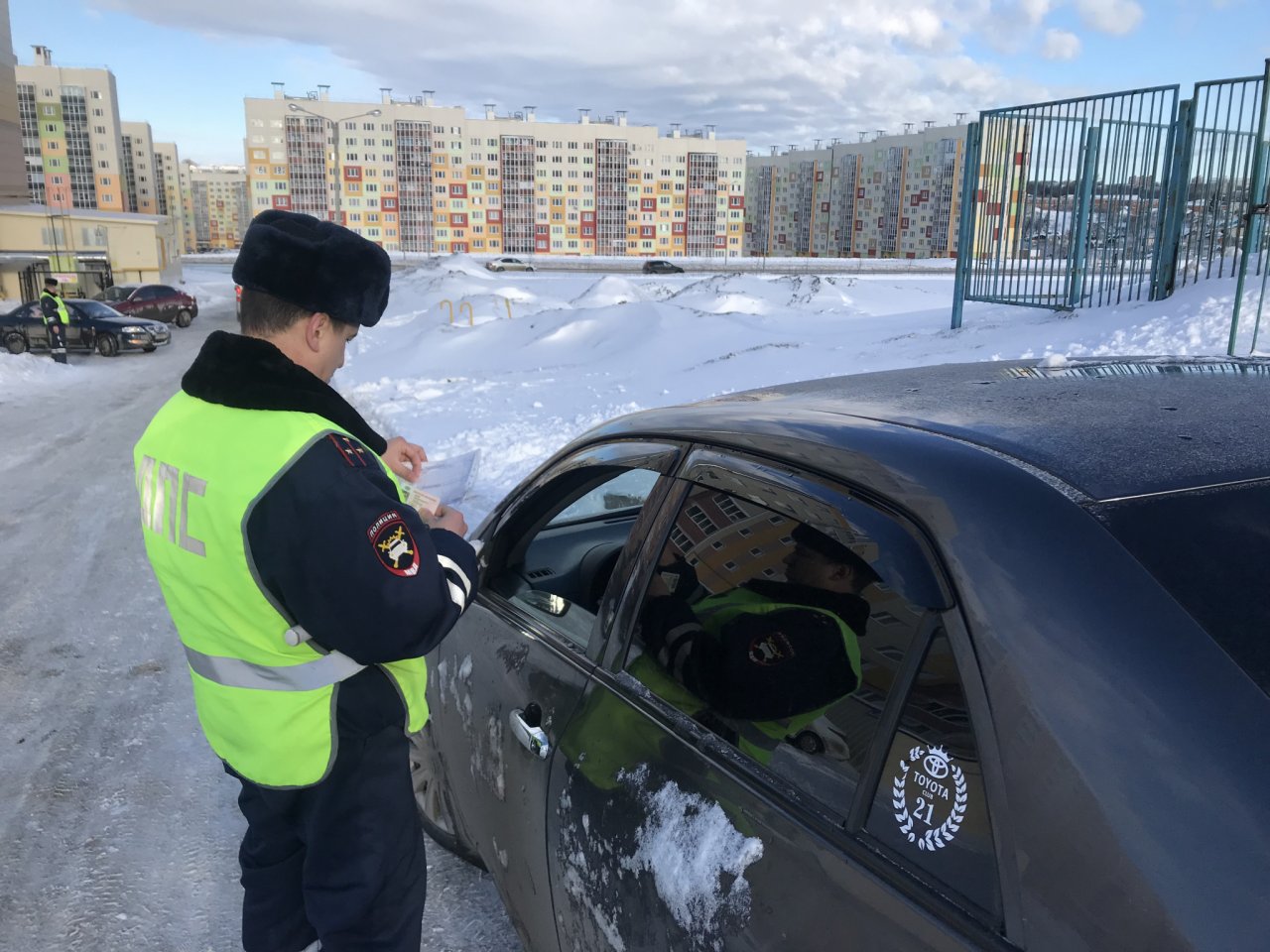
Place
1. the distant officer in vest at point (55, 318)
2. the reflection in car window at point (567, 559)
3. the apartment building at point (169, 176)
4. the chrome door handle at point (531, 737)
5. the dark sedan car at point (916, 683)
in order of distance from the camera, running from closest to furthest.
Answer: the dark sedan car at point (916, 683) → the chrome door handle at point (531, 737) → the reflection in car window at point (567, 559) → the distant officer in vest at point (55, 318) → the apartment building at point (169, 176)

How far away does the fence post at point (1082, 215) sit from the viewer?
997 centimetres

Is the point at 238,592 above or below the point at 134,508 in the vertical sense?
above

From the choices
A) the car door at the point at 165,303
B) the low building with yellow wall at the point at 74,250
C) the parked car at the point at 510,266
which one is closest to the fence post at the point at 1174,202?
the car door at the point at 165,303

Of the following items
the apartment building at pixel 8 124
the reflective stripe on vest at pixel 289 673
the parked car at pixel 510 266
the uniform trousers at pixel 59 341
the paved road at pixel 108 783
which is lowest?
the paved road at pixel 108 783

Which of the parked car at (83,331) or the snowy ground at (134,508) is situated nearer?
the snowy ground at (134,508)

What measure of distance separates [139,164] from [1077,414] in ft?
432

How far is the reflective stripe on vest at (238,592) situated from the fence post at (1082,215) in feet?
34.3

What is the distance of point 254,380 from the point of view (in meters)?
1.78

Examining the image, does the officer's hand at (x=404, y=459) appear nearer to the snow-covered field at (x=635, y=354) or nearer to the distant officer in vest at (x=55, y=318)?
the snow-covered field at (x=635, y=354)

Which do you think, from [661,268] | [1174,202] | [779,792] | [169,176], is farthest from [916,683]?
[169,176]

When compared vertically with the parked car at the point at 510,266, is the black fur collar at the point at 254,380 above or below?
below

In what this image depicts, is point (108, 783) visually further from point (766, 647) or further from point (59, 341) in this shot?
point (59, 341)

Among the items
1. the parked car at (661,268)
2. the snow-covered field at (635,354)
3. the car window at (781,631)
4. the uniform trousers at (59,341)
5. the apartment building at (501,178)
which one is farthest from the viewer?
the apartment building at (501,178)

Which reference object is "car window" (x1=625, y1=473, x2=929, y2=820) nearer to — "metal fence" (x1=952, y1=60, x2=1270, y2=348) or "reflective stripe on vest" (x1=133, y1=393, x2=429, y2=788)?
"reflective stripe on vest" (x1=133, y1=393, x2=429, y2=788)
